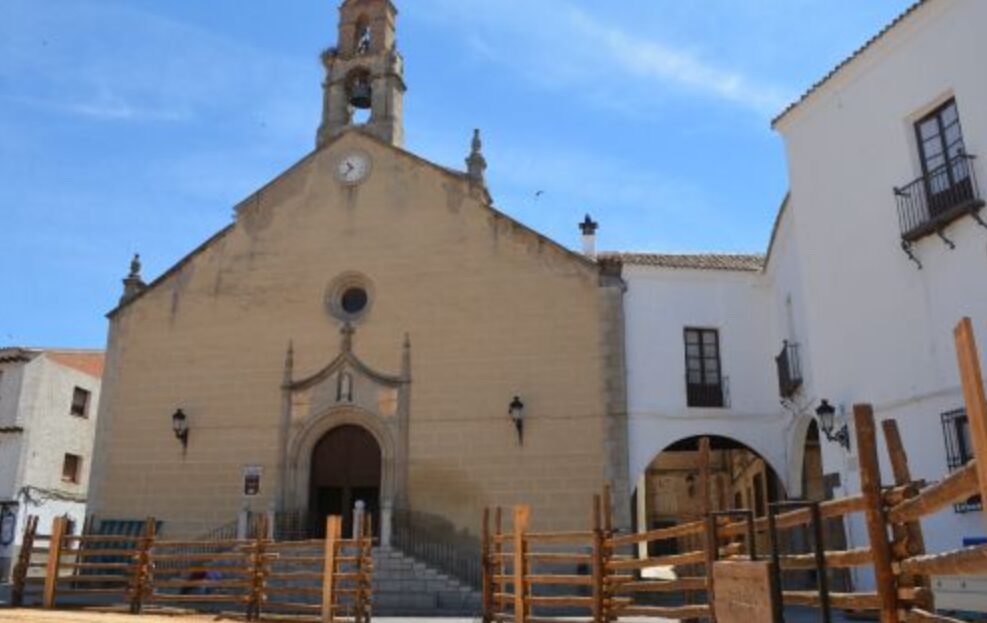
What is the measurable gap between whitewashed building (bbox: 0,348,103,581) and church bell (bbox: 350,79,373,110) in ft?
44.9

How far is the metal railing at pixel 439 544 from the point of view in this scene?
17.2m

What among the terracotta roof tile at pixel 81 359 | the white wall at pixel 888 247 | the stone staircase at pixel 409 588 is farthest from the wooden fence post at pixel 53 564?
the terracotta roof tile at pixel 81 359

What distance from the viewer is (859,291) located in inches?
543

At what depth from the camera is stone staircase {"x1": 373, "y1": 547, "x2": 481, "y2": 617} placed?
51.9ft

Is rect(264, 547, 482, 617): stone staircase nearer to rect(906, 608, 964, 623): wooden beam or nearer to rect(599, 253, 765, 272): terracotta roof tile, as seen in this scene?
rect(599, 253, 765, 272): terracotta roof tile

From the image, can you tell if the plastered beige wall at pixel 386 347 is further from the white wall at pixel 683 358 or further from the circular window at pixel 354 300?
the white wall at pixel 683 358

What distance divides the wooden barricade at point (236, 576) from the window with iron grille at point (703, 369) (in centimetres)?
709

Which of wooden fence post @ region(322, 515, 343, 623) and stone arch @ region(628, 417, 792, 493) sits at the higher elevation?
stone arch @ region(628, 417, 792, 493)

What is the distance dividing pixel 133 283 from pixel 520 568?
548 inches

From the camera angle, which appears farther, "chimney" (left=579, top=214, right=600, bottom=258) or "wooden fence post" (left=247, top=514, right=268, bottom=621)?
"chimney" (left=579, top=214, right=600, bottom=258)

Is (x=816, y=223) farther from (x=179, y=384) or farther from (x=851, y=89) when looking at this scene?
(x=179, y=384)

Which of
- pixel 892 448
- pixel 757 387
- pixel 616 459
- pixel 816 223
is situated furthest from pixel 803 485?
pixel 892 448

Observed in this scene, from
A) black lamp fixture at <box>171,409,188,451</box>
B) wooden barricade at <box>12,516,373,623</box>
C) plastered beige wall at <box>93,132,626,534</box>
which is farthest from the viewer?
black lamp fixture at <box>171,409,188,451</box>

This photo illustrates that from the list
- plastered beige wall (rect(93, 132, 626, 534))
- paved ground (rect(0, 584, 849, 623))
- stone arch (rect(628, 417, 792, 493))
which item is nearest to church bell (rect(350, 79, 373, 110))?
plastered beige wall (rect(93, 132, 626, 534))
